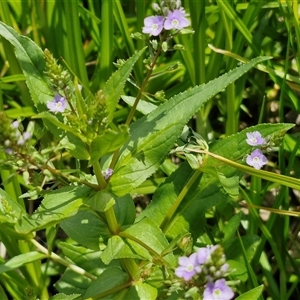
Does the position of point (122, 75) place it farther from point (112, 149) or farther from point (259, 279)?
point (259, 279)

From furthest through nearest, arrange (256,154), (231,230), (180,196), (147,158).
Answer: (231,230) < (180,196) < (256,154) < (147,158)

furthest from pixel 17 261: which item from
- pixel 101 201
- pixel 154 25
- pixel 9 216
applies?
pixel 154 25

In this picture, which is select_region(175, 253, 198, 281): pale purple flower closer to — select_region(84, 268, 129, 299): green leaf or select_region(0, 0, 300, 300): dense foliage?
select_region(0, 0, 300, 300): dense foliage

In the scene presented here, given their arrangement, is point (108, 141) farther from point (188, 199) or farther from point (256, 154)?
point (188, 199)

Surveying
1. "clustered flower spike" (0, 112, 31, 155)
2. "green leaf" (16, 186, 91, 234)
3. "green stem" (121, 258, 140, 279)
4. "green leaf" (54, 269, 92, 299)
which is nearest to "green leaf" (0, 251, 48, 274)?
"green leaf" (16, 186, 91, 234)

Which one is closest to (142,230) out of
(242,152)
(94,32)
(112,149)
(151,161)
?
(151,161)

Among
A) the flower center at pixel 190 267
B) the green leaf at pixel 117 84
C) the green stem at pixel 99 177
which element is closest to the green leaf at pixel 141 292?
the green stem at pixel 99 177
